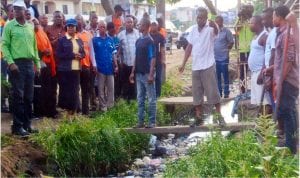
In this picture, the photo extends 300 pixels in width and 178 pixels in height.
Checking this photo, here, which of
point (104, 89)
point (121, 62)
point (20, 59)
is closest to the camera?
point (20, 59)

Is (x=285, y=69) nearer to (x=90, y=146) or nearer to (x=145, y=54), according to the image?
(x=145, y=54)

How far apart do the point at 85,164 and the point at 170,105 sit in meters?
3.89

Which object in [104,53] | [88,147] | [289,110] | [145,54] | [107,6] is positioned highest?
[107,6]

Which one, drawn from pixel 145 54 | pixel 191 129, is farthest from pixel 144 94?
pixel 191 129

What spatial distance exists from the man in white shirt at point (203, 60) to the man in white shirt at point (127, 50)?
2068 millimetres

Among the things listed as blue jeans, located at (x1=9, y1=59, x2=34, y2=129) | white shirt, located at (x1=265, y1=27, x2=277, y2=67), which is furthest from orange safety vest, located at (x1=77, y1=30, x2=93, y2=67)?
white shirt, located at (x1=265, y1=27, x2=277, y2=67)

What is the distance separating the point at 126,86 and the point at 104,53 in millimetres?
1141

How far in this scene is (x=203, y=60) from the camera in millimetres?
7879

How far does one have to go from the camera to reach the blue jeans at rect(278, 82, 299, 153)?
6262mm

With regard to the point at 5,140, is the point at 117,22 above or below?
above

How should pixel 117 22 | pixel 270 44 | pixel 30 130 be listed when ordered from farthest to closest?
pixel 117 22 < pixel 30 130 < pixel 270 44

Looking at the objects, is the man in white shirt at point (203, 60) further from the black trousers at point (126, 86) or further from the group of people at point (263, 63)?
the black trousers at point (126, 86)

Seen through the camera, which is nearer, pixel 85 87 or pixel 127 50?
pixel 85 87

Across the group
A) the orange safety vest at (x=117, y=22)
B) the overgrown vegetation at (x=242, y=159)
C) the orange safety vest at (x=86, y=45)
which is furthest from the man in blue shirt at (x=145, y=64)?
the orange safety vest at (x=117, y=22)
